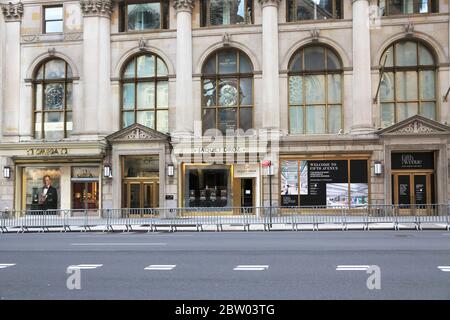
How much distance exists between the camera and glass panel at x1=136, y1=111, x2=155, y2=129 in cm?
3328

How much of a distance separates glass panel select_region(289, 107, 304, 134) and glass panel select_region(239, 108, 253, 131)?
241 centimetres

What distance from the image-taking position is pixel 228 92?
107 feet

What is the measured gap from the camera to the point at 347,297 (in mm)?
8555

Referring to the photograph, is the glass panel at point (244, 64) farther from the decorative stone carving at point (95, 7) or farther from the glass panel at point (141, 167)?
the decorative stone carving at point (95, 7)

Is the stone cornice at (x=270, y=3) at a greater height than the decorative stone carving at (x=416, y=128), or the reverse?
the stone cornice at (x=270, y=3)

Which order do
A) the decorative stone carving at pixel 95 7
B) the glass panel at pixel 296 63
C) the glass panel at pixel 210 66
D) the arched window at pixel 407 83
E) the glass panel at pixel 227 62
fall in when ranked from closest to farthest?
the arched window at pixel 407 83 < the glass panel at pixel 296 63 < the glass panel at pixel 227 62 < the glass panel at pixel 210 66 < the decorative stone carving at pixel 95 7

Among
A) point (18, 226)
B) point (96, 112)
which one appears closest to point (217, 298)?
point (18, 226)

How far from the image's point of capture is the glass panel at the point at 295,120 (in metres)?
31.6

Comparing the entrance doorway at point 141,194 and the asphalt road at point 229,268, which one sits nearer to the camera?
the asphalt road at point 229,268

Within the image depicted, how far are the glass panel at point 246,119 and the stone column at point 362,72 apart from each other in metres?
6.12

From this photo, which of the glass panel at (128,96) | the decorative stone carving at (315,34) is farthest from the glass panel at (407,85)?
the glass panel at (128,96)

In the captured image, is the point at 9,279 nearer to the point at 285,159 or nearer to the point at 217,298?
the point at 217,298

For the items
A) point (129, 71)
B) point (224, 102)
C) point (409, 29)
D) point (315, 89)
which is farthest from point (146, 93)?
point (409, 29)

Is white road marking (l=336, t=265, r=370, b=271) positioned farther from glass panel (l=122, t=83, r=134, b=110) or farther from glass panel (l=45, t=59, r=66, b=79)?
glass panel (l=45, t=59, r=66, b=79)
